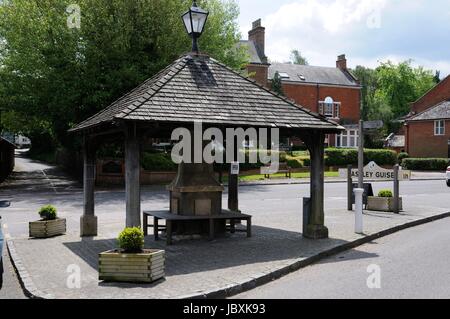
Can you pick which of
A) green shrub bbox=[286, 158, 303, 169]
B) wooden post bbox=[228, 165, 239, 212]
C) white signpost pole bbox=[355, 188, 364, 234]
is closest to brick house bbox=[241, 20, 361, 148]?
green shrub bbox=[286, 158, 303, 169]

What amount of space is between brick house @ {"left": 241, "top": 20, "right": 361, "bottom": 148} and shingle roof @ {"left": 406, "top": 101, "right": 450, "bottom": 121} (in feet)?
26.4

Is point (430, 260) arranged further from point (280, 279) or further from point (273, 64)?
point (273, 64)

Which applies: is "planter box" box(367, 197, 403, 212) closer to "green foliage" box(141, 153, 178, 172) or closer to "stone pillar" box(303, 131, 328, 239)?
"stone pillar" box(303, 131, 328, 239)

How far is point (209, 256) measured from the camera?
9.27 m

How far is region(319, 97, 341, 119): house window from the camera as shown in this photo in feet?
198

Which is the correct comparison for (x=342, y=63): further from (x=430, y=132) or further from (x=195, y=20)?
(x=195, y=20)

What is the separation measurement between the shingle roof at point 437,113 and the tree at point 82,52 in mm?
31122

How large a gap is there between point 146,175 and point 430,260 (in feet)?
76.1

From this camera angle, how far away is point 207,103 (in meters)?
10.4

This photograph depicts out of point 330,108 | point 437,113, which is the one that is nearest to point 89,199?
point 437,113

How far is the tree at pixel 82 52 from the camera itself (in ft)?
90.2

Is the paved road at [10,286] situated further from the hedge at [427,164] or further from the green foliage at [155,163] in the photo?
the hedge at [427,164]

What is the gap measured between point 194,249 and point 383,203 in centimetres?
882
